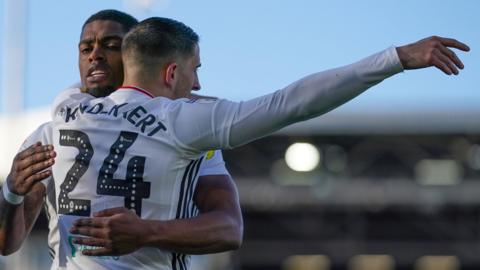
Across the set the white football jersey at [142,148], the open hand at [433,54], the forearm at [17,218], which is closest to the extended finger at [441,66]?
the open hand at [433,54]

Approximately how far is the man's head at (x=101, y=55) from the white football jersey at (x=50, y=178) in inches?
13.6

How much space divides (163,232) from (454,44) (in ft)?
4.30

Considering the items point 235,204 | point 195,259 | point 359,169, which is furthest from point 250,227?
point 235,204

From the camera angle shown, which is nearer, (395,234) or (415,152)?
(415,152)

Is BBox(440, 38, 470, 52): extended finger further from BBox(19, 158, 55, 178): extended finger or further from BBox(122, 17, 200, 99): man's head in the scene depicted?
BBox(19, 158, 55, 178): extended finger

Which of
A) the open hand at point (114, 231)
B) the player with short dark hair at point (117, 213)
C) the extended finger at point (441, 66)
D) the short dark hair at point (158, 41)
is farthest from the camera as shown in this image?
the short dark hair at point (158, 41)

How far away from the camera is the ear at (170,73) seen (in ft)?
16.5

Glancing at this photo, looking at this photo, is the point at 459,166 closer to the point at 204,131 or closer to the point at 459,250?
the point at 459,250

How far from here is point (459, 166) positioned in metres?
17.7

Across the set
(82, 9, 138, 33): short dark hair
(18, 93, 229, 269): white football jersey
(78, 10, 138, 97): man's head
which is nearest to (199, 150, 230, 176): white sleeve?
(18, 93, 229, 269): white football jersey

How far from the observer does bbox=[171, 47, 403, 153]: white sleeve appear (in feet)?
14.6

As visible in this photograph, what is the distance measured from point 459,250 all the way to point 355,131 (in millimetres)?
2647

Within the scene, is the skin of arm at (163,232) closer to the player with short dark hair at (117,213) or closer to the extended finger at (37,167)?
the player with short dark hair at (117,213)

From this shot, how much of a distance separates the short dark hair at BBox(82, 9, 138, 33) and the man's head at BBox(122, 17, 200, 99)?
48 cm
